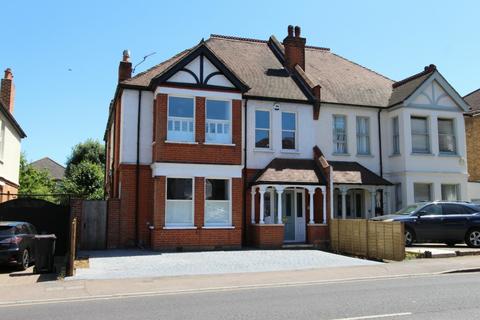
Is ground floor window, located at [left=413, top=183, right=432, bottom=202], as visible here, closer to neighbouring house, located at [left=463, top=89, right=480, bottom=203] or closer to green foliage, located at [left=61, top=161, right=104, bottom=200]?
neighbouring house, located at [left=463, top=89, right=480, bottom=203]

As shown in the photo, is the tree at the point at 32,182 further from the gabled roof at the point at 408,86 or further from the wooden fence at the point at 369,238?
the gabled roof at the point at 408,86

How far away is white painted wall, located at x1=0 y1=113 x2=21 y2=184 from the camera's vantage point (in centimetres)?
2436

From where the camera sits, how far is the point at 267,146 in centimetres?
2144

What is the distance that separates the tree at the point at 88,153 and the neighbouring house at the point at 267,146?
3135 cm

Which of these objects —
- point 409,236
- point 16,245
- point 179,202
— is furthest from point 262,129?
point 16,245

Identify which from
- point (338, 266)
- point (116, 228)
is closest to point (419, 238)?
point (338, 266)

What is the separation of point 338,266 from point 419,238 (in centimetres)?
534

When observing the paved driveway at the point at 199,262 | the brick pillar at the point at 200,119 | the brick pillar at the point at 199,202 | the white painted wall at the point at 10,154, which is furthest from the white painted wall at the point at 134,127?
the white painted wall at the point at 10,154

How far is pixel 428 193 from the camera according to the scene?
2348 cm

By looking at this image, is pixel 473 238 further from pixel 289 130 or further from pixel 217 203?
pixel 217 203

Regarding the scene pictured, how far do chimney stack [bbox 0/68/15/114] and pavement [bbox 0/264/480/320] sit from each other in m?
20.5

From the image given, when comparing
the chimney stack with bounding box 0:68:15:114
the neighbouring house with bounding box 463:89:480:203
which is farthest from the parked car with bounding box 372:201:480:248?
the chimney stack with bounding box 0:68:15:114

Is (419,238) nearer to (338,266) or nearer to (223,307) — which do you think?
(338,266)

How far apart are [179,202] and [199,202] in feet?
2.53
